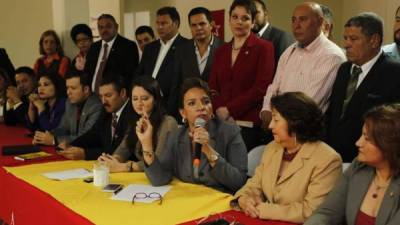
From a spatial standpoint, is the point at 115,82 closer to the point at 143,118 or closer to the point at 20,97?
the point at 143,118

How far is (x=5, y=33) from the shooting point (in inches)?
271

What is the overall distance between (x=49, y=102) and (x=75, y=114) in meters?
0.54

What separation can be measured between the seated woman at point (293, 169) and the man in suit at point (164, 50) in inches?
→ 72.1

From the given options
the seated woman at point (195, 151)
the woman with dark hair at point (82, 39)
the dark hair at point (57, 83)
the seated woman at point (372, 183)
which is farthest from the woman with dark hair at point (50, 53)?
the seated woman at point (372, 183)

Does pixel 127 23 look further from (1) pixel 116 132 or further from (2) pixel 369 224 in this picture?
(2) pixel 369 224

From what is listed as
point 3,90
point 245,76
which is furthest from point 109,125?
point 3,90

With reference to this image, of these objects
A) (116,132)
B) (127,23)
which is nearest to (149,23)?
(127,23)

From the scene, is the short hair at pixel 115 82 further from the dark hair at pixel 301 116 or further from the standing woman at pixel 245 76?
the dark hair at pixel 301 116

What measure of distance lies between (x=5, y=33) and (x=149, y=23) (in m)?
2.22

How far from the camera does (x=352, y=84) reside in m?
2.54

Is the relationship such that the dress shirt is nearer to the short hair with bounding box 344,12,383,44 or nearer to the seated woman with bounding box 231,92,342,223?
the short hair with bounding box 344,12,383,44

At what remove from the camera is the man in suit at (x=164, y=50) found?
12.6 ft

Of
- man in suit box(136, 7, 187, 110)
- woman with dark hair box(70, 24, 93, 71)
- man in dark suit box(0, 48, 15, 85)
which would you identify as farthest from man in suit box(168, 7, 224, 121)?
man in dark suit box(0, 48, 15, 85)

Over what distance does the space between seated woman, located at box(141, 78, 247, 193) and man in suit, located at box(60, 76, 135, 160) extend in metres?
0.66
